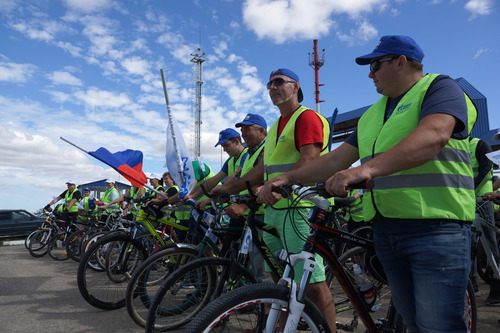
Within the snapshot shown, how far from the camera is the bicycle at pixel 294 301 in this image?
1.57m

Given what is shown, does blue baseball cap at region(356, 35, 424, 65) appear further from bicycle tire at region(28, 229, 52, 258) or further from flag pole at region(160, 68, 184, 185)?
bicycle tire at region(28, 229, 52, 258)

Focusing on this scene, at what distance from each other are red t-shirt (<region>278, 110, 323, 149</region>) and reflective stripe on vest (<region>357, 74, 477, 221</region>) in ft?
2.84

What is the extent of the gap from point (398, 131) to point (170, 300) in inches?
90.9

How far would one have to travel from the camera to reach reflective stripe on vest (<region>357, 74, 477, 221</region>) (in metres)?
1.59

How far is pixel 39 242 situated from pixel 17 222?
4.12 metres

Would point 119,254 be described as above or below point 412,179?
below

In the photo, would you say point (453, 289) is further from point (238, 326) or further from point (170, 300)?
point (170, 300)

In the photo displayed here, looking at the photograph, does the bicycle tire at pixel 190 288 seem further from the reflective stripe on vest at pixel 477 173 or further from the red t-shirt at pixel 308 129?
the reflective stripe on vest at pixel 477 173

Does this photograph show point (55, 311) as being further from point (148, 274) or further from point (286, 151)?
point (286, 151)

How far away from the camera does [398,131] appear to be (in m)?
1.68

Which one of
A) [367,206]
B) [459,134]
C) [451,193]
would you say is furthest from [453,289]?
[459,134]

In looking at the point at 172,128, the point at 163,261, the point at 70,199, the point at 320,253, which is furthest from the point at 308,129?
the point at 70,199

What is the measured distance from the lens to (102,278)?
4.75m

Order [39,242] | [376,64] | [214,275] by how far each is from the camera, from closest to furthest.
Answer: [376,64]
[214,275]
[39,242]
